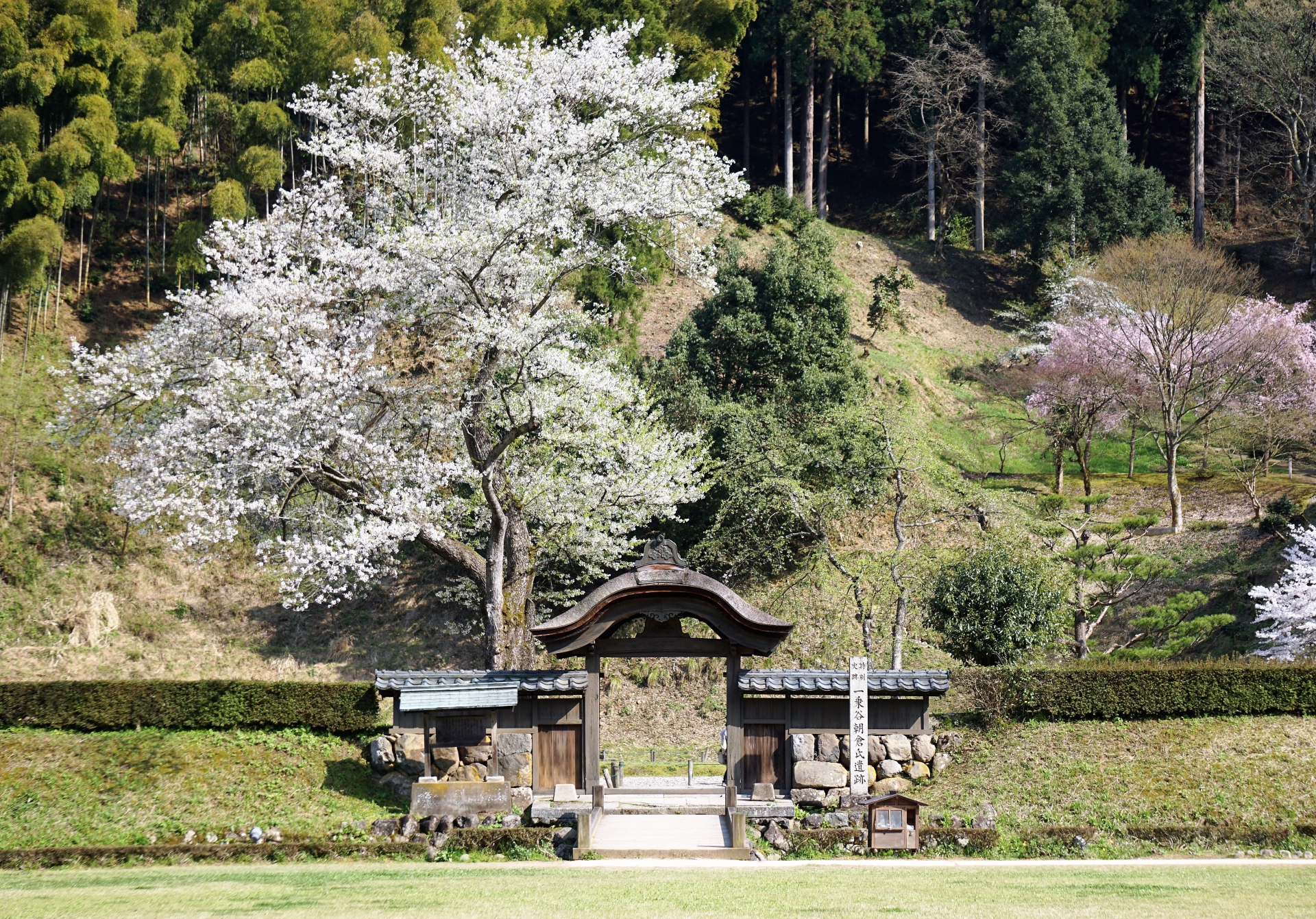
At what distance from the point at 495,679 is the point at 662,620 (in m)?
2.37

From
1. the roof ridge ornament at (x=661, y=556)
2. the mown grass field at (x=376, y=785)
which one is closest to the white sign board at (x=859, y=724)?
the mown grass field at (x=376, y=785)

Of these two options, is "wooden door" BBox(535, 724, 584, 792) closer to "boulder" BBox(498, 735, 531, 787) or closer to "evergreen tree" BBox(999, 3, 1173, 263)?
"boulder" BBox(498, 735, 531, 787)

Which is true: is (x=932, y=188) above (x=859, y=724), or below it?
above

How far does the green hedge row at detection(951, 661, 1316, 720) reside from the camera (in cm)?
1605

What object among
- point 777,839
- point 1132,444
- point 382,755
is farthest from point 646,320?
point 777,839

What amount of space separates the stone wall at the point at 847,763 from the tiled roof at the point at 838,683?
2.16 feet

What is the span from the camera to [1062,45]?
41094 millimetres

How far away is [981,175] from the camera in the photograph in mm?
43531

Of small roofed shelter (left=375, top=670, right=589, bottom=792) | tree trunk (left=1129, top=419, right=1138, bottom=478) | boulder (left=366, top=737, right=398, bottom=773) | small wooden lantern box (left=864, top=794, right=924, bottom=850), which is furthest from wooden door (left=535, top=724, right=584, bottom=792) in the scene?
tree trunk (left=1129, top=419, right=1138, bottom=478)

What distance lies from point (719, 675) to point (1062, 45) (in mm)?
29008

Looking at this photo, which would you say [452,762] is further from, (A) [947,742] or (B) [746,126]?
(B) [746,126]

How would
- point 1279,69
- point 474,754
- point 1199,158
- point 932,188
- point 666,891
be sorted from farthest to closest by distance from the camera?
point 932,188, point 1199,158, point 1279,69, point 474,754, point 666,891

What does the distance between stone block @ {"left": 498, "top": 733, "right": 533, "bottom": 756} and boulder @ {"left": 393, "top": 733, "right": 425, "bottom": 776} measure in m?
1.13

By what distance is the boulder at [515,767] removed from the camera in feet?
49.8
